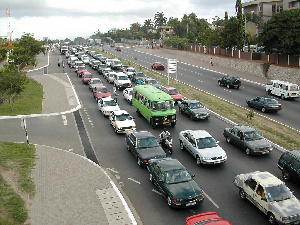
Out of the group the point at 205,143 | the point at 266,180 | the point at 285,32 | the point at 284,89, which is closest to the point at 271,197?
the point at 266,180

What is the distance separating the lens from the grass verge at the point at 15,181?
13.1 metres

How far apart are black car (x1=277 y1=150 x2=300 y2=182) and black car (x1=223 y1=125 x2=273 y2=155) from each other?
2773 mm

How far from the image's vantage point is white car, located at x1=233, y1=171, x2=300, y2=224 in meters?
12.9

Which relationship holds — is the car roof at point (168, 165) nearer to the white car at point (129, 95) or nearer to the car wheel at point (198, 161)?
the car wheel at point (198, 161)

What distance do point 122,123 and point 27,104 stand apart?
566 inches

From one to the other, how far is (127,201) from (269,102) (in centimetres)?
2190

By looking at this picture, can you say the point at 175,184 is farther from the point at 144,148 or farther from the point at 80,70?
the point at 80,70

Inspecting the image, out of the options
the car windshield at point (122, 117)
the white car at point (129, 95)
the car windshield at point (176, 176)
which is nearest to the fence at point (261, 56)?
the white car at point (129, 95)

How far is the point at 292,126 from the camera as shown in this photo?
28.2m

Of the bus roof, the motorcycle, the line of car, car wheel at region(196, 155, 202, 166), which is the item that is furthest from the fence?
car wheel at region(196, 155, 202, 166)

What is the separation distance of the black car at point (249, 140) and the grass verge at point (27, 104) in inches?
741

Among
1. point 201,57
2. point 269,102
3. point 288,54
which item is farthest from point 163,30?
point 269,102

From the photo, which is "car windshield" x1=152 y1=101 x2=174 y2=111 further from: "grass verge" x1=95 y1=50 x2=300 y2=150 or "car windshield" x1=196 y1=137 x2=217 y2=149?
"car windshield" x1=196 y1=137 x2=217 y2=149

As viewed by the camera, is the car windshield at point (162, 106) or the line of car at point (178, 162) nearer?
the line of car at point (178, 162)
